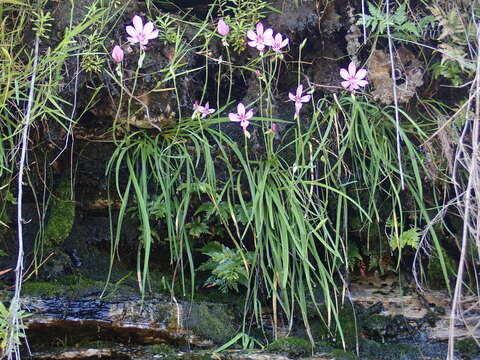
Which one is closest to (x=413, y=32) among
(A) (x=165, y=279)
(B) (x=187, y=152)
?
(B) (x=187, y=152)

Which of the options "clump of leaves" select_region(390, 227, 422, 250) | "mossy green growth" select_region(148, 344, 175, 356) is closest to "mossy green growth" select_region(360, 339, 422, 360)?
"clump of leaves" select_region(390, 227, 422, 250)

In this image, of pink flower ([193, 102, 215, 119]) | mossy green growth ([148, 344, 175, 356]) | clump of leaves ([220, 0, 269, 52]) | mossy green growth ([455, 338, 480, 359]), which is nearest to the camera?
mossy green growth ([148, 344, 175, 356])

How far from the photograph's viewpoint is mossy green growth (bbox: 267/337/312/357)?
239 centimetres

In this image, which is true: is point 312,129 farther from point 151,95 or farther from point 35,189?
point 35,189

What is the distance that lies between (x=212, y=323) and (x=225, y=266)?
0.78ft

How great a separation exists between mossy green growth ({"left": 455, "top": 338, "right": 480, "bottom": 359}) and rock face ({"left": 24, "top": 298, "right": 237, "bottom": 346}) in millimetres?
887

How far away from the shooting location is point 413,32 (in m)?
2.84

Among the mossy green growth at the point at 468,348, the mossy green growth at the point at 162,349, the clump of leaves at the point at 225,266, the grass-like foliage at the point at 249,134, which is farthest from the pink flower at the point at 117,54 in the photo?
the mossy green growth at the point at 468,348

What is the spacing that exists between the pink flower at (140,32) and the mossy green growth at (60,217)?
69 centimetres

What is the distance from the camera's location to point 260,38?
272 cm

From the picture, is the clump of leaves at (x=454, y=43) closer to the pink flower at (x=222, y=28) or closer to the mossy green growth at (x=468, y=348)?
the pink flower at (x=222, y=28)

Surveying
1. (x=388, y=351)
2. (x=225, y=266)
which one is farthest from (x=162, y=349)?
(x=388, y=351)

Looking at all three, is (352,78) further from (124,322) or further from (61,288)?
(61,288)

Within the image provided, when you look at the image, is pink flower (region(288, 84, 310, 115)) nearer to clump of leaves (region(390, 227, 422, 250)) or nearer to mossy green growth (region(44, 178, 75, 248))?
clump of leaves (region(390, 227, 422, 250))
